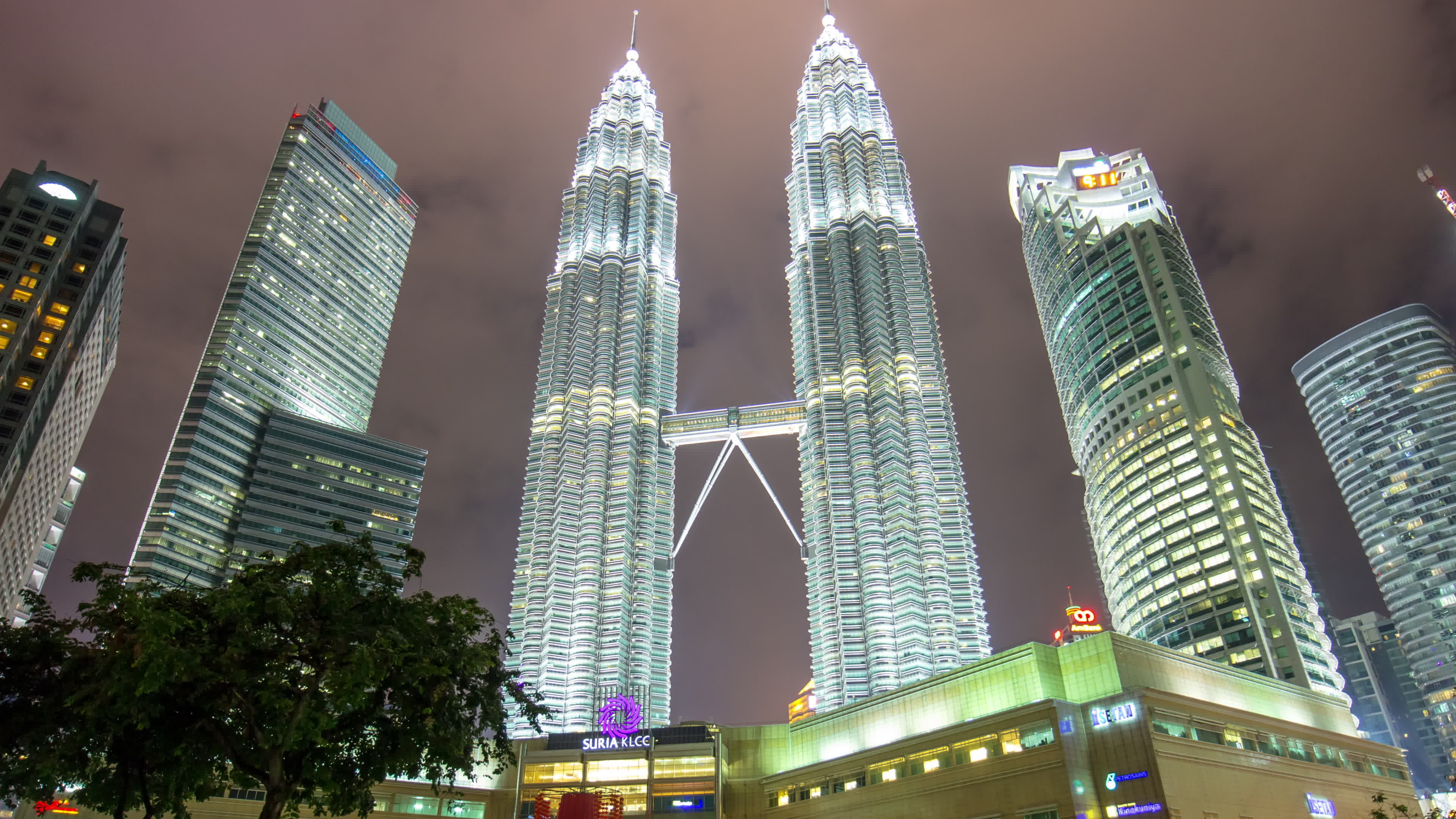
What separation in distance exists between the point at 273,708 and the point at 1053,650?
73377 millimetres

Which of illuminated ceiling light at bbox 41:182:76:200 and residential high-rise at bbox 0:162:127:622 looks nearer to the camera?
residential high-rise at bbox 0:162:127:622

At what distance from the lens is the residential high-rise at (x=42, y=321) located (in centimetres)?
13525

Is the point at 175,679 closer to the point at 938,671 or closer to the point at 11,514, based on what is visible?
the point at 11,514

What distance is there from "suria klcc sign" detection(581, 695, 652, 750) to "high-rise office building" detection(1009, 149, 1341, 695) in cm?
9708

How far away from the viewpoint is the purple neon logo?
12444 centimetres

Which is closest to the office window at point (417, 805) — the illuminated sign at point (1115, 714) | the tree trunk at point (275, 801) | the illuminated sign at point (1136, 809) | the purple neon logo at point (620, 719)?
the purple neon logo at point (620, 719)

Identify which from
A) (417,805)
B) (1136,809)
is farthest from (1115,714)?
(417,805)

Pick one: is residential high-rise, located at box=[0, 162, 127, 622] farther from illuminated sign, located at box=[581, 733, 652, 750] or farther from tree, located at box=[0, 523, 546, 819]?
tree, located at box=[0, 523, 546, 819]

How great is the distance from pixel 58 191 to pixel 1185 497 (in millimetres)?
202295

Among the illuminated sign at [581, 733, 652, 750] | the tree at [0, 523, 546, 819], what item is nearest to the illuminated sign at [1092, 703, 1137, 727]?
the tree at [0, 523, 546, 819]

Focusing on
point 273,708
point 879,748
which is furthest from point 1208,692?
point 273,708

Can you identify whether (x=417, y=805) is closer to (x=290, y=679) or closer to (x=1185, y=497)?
(x=290, y=679)

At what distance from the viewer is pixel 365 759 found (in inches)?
1727

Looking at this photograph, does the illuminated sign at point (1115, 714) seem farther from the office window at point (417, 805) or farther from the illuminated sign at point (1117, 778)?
the office window at point (417, 805)
